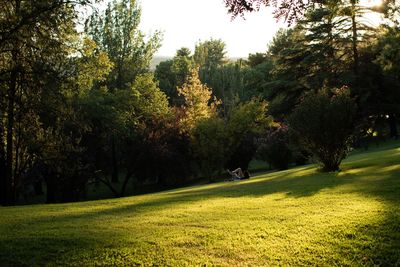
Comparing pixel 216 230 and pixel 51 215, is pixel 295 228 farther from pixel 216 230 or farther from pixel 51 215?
pixel 51 215

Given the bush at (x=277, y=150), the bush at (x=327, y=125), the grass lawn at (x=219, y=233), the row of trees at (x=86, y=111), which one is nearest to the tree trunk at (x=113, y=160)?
the row of trees at (x=86, y=111)

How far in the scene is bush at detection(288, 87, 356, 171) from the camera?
55.8 feet

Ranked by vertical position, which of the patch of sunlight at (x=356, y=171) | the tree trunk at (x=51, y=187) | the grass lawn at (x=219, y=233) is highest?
the tree trunk at (x=51, y=187)

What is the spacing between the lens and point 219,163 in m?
32.0

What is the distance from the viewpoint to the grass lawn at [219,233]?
241 inches

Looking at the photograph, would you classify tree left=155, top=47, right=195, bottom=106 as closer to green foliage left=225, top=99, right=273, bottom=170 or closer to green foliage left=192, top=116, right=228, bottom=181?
green foliage left=225, top=99, right=273, bottom=170

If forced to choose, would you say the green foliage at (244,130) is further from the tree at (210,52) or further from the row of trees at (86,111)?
the tree at (210,52)

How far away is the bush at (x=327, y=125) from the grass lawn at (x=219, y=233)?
6.39 m

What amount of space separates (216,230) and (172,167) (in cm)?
2549

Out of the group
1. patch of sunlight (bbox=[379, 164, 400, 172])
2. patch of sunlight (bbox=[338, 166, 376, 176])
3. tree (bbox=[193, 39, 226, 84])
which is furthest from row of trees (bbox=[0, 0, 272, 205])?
tree (bbox=[193, 39, 226, 84])

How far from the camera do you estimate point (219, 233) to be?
7.25 meters

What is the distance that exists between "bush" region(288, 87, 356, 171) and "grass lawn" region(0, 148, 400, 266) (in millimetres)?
6391

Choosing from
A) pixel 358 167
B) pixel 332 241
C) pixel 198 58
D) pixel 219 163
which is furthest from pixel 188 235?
pixel 198 58

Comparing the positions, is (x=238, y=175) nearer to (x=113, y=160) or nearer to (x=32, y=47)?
(x=32, y=47)
